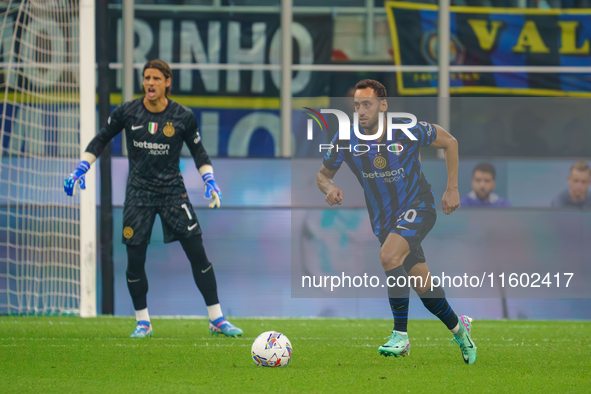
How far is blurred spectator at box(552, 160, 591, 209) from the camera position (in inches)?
335

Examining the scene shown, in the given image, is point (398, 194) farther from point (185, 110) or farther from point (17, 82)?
point (17, 82)

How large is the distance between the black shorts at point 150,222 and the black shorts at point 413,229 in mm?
1679

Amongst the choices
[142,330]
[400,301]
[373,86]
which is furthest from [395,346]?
[142,330]

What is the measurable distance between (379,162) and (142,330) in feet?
7.39

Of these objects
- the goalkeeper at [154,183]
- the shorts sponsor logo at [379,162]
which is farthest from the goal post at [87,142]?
the shorts sponsor logo at [379,162]

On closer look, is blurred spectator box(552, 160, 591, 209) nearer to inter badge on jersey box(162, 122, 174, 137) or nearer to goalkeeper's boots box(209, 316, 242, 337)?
goalkeeper's boots box(209, 316, 242, 337)

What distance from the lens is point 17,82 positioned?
775 cm

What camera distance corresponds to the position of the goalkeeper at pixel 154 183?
19.1 feet

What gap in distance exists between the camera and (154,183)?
19.2ft

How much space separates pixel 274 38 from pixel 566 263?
13.7ft

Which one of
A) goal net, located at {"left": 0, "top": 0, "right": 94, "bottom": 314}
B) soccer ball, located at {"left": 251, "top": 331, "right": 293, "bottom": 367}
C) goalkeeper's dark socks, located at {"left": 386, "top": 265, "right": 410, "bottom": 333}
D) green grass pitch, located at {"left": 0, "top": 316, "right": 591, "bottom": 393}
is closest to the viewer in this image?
green grass pitch, located at {"left": 0, "top": 316, "right": 591, "bottom": 393}

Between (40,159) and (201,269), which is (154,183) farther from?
(40,159)

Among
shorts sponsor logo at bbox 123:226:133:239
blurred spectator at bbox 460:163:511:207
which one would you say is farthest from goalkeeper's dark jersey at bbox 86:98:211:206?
blurred spectator at bbox 460:163:511:207

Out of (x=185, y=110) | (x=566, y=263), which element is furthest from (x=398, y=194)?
(x=566, y=263)
